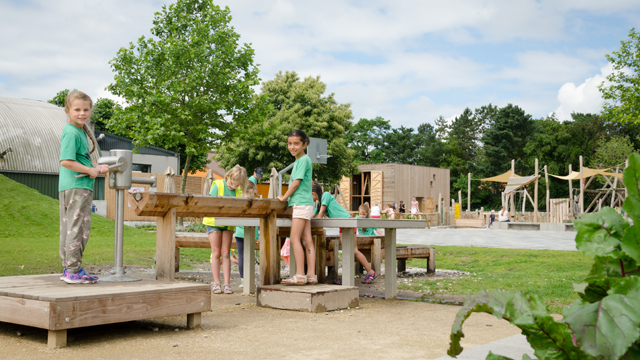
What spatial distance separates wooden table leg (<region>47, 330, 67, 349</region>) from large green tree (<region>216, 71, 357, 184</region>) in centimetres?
2928

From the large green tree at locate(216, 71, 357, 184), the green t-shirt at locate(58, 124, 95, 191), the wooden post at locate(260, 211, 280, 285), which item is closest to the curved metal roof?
the large green tree at locate(216, 71, 357, 184)

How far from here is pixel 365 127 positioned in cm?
7262

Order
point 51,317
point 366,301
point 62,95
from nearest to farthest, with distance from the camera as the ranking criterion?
point 51,317 < point 366,301 < point 62,95

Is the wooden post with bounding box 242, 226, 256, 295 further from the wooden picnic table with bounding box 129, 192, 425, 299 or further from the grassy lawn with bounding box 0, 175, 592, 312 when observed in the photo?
the grassy lawn with bounding box 0, 175, 592, 312

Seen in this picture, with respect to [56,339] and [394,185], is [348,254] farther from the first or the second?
[394,185]

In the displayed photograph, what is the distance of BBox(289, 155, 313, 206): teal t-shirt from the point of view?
5.80 m

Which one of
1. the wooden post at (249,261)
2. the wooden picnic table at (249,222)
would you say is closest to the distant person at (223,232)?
the wooden post at (249,261)

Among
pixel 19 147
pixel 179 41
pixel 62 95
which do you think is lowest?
pixel 19 147

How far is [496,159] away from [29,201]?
52403 millimetres

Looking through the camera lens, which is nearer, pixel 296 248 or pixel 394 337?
pixel 394 337

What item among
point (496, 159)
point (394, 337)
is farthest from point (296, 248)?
point (496, 159)

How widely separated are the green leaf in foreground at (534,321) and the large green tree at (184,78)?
20117 mm

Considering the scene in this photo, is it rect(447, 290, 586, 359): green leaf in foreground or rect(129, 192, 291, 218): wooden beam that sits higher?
rect(129, 192, 291, 218): wooden beam

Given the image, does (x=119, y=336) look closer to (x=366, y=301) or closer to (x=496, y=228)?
(x=366, y=301)
